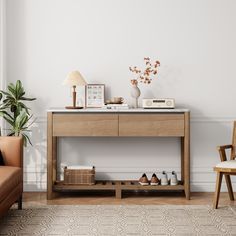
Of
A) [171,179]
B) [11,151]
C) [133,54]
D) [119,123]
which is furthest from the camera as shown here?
[133,54]

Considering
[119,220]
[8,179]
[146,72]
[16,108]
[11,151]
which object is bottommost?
[119,220]

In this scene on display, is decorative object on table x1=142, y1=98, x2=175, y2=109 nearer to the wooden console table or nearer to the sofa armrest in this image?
the wooden console table

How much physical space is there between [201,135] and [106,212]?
59.7 inches

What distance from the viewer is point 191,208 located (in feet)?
13.7

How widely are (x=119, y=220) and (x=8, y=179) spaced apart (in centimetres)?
96

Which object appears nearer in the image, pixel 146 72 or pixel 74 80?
pixel 74 80

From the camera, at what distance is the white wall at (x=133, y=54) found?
4.91m

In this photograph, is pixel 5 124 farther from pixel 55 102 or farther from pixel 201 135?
pixel 201 135

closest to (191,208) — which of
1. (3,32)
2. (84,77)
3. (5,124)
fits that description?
(84,77)

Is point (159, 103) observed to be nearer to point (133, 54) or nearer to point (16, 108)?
point (133, 54)

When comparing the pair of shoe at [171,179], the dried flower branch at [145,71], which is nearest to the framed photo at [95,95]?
the dried flower branch at [145,71]

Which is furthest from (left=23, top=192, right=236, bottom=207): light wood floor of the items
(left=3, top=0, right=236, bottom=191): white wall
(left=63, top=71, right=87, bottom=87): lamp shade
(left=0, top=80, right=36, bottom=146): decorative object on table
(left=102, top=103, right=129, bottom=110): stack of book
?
(left=63, top=71, right=87, bottom=87): lamp shade

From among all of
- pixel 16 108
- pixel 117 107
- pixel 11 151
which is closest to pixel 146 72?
pixel 117 107

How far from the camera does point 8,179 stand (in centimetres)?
352
